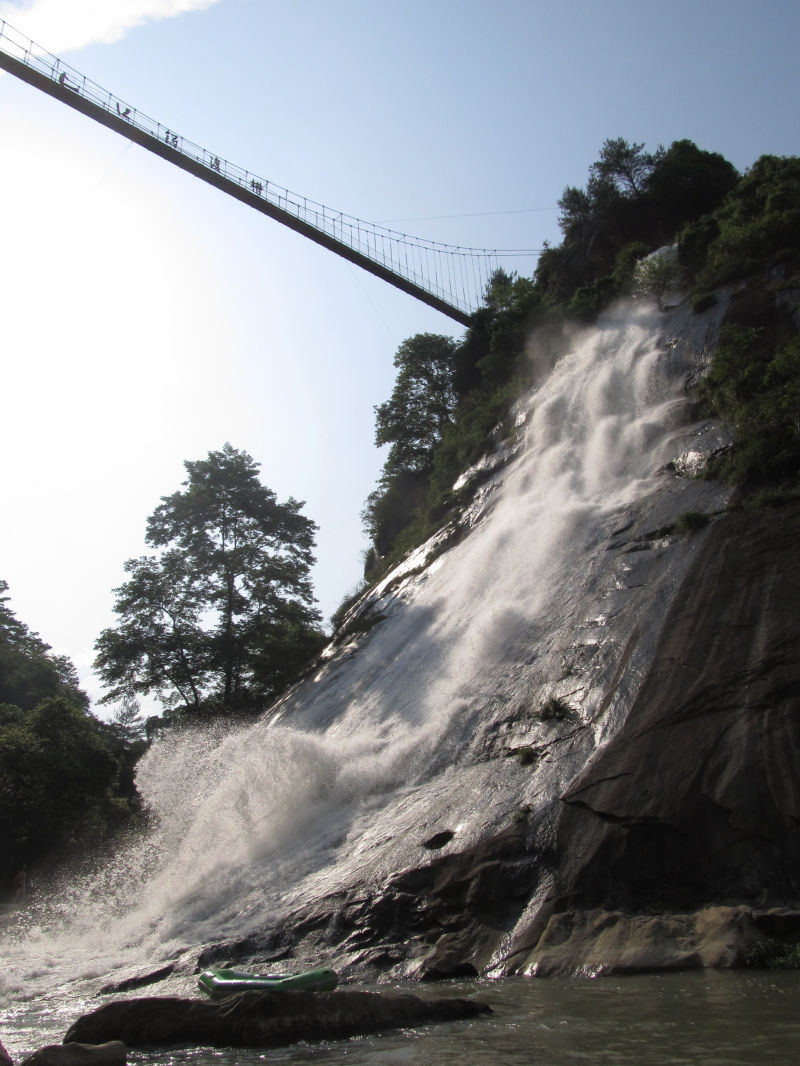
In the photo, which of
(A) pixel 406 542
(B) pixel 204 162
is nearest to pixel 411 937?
(A) pixel 406 542

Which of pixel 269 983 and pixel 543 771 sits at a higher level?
pixel 543 771

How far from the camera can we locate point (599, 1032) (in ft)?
22.5

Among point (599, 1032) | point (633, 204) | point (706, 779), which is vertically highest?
point (633, 204)

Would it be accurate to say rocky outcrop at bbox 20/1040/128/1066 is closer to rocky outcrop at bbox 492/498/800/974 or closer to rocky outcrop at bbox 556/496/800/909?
rocky outcrop at bbox 492/498/800/974

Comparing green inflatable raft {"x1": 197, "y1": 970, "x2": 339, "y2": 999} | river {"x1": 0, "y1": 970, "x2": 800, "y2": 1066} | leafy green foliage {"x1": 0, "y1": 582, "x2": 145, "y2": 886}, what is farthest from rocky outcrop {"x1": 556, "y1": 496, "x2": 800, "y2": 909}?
leafy green foliage {"x1": 0, "y1": 582, "x2": 145, "y2": 886}

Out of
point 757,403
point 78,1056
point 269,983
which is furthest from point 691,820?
point 757,403

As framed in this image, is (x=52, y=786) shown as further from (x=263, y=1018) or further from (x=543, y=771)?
(x=263, y=1018)

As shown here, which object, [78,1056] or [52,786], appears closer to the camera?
[78,1056]

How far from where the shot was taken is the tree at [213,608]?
128 feet

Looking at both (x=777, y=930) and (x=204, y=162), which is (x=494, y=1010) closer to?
(x=777, y=930)

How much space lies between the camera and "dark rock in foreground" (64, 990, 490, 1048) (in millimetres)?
8031

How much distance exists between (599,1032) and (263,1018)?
3.10m

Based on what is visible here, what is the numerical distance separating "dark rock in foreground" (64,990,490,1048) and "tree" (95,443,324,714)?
93.4 ft

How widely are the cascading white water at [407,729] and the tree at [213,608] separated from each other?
39.0 feet
